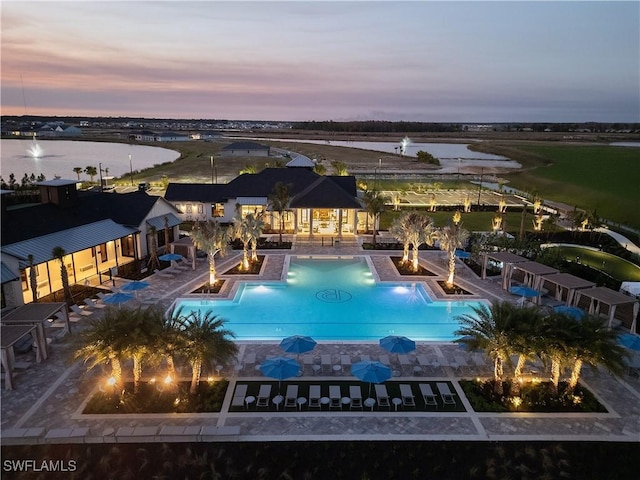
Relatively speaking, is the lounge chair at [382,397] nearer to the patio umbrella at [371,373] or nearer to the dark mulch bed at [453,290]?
the patio umbrella at [371,373]

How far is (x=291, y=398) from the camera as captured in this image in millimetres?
14523

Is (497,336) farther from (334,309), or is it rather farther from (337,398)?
(334,309)

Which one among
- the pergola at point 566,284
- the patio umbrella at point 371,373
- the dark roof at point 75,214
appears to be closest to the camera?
the patio umbrella at point 371,373

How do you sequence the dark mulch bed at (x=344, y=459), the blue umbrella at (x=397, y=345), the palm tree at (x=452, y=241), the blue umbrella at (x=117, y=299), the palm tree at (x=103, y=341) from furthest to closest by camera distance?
the palm tree at (x=452, y=241) < the blue umbrella at (x=117, y=299) < the blue umbrella at (x=397, y=345) < the palm tree at (x=103, y=341) < the dark mulch bed at (x=344, y=459)

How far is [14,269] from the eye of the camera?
20.6 metres

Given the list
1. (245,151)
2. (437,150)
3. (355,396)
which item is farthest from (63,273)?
(437,150)

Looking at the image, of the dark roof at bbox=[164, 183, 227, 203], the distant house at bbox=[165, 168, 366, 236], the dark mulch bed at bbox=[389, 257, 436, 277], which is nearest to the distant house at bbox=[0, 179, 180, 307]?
the dark roof at bbox=[164, 183, 227, 203]

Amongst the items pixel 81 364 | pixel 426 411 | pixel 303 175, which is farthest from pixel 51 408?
pixel 303 175

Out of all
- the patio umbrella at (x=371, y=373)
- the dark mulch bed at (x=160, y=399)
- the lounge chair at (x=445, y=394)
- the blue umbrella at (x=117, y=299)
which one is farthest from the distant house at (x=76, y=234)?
the lounge chair at (x=445, y=394)

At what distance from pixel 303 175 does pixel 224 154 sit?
69.6m

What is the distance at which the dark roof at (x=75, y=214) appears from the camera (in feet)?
74.9

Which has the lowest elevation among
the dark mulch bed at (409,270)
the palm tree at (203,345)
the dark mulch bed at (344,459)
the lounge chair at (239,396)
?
the dark mulch bed at (344,459)

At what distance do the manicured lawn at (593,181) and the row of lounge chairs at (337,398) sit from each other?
38.9 m

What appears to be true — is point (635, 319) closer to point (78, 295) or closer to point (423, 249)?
point (423, 249)
